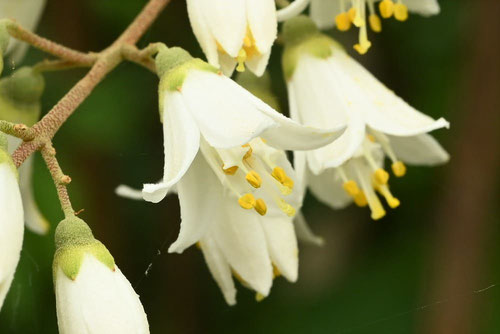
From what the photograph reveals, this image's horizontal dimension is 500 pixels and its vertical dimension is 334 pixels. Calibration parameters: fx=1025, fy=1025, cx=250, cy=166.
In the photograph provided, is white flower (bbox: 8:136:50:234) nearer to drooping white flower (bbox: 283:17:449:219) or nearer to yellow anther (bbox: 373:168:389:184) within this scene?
drooping white flower (bbox: 283:17:449:219)

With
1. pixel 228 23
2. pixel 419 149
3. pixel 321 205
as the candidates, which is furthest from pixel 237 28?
pixel 321 205

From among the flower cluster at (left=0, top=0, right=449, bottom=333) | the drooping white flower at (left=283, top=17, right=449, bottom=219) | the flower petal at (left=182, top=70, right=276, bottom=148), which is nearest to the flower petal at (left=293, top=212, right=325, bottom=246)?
the flower cluster at (left=0, top=0, right=449, bottom=333)

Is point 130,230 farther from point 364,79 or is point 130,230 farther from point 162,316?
point 364,79

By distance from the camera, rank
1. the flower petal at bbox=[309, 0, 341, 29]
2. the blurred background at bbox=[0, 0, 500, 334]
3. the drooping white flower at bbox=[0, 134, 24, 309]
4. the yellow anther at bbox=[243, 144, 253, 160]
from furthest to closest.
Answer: the blurred background at bbox=[0, 0, 500, 334] < the flower petal at bbox=[309, 0, 341, 29] < the yellow anther at bbox=[243, 144, 253, 160] < the drooping white flower at bbox=[0, 134, 24, 309]

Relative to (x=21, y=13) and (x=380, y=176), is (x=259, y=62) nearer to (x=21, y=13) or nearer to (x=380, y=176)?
(x=380, y=176)

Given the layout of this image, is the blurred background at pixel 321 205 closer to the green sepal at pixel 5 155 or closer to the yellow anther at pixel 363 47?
the yellow anther at pixel 363 47

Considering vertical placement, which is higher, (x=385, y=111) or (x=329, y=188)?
(x=385, y=111)

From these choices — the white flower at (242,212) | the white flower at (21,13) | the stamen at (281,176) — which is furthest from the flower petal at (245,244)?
the white flower at (21,13)
